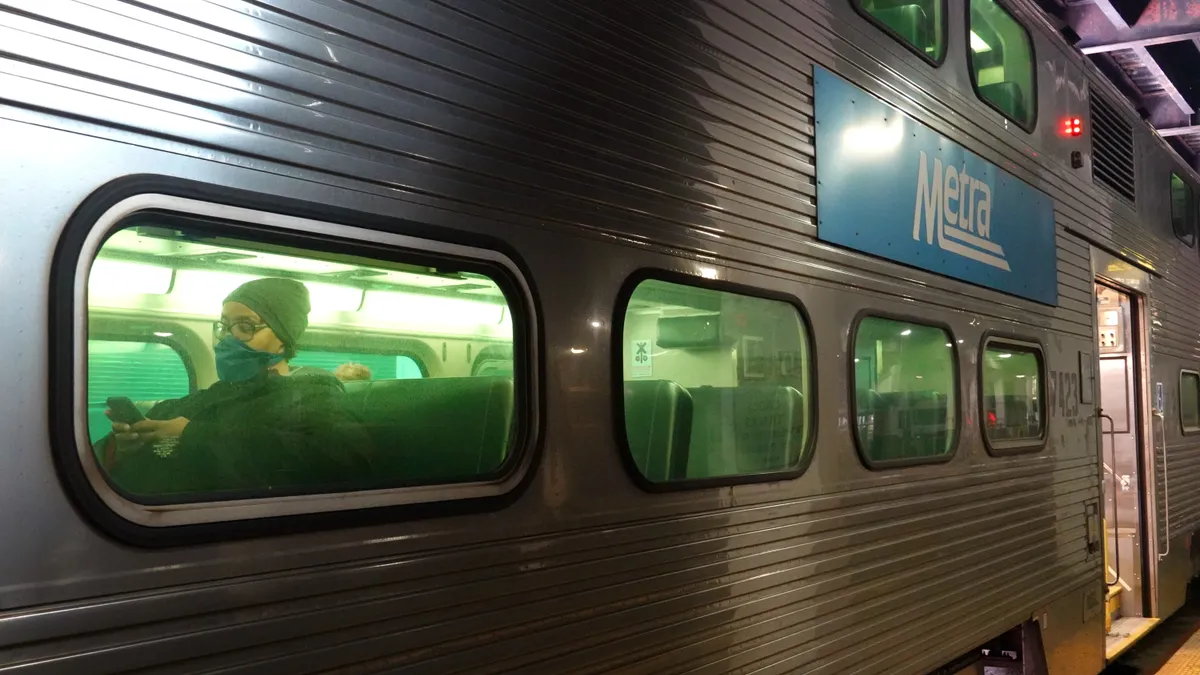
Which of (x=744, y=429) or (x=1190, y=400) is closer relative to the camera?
(x=744, y=429)

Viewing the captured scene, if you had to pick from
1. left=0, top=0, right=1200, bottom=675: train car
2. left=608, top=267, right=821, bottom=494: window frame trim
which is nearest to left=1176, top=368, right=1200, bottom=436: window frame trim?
left=0, top=0, right=1200, bottom=675: train car

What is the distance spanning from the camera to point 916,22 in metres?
3.96

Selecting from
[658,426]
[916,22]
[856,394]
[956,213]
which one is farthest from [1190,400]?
[658,426]

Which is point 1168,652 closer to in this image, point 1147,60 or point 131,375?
point 1147,60

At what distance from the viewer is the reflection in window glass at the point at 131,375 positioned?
1.43 metres

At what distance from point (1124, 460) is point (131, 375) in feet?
23.1

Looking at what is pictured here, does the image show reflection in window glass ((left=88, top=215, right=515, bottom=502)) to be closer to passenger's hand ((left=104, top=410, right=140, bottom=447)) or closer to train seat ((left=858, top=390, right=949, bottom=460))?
passenger's hand ((left=104, top=410, right=140, bottom=447))

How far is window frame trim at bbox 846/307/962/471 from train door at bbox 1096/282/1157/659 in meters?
3.25

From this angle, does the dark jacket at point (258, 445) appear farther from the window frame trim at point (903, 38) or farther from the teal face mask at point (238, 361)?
the window frame trim at point (903, 38)

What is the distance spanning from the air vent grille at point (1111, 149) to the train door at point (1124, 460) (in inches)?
29.2

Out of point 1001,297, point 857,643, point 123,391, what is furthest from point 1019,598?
point 123,391

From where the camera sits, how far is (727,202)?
268cm

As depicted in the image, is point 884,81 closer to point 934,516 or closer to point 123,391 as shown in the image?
point 934,516

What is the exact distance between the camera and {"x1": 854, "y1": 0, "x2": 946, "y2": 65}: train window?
11.9 feet
